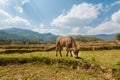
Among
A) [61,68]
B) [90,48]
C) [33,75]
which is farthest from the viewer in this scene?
[90,48]

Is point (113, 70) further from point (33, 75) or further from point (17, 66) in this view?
point (17, 66)

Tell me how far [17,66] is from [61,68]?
366 cm

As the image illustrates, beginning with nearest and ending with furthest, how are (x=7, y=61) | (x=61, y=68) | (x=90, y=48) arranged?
(x=61, y=68) < (x=7, y=61) < (x=90, y=48)

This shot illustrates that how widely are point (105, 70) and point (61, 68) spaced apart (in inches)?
136

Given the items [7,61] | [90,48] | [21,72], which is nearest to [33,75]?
[21,72]

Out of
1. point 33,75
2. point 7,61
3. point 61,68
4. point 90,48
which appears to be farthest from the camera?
point 90,48

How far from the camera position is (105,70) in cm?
1352

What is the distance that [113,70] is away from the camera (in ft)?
42.7

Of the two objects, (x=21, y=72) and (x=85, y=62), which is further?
(x=85, y=62)

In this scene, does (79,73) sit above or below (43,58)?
below

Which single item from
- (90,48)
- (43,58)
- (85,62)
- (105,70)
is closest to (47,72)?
(43,58)

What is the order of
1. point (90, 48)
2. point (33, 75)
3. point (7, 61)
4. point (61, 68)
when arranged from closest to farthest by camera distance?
point (33, 75), point (61, 68), point (7, 61), point (90, 48)

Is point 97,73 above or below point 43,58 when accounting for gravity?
below

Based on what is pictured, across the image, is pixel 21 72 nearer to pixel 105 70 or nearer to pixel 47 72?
pixel 47 72
